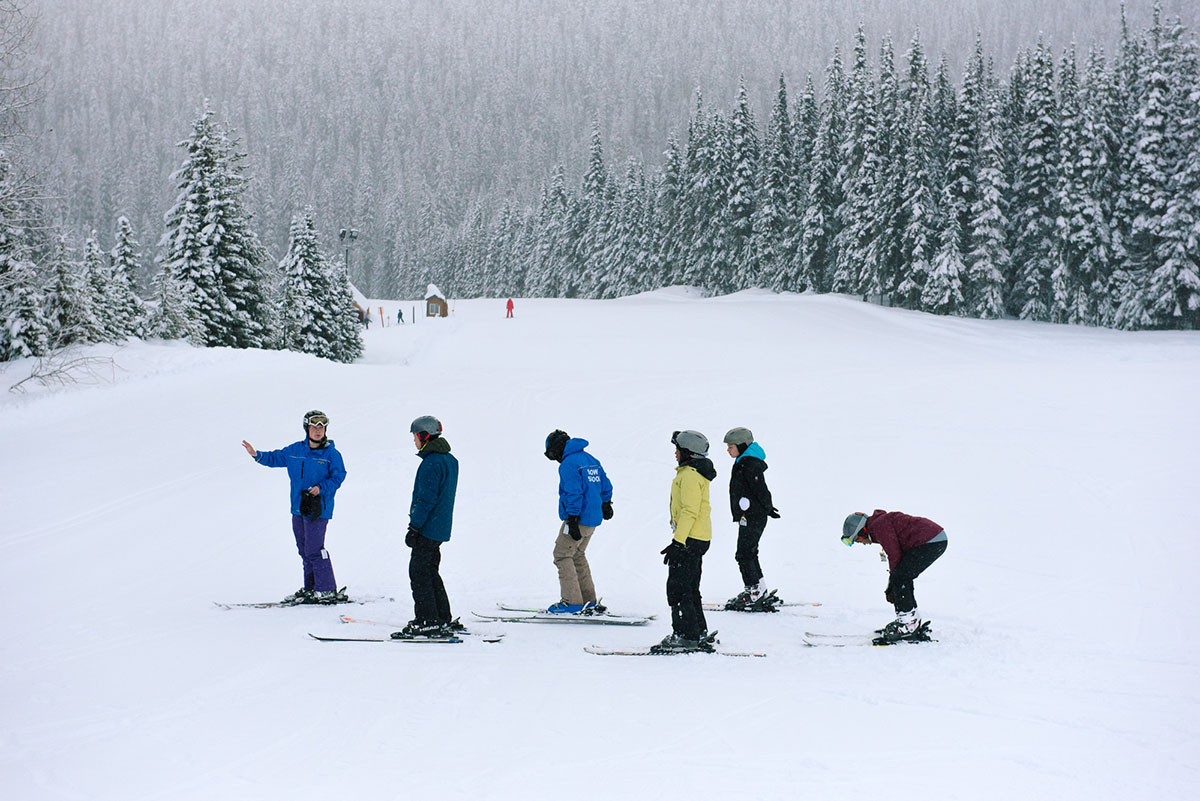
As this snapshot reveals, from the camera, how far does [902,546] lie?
7.09m

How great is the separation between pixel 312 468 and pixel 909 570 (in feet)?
18.6

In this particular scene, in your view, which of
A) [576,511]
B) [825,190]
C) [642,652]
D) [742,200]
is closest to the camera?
[642,652]

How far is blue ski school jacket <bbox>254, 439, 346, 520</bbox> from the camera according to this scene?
8156 millimetres

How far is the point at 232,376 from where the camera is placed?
70.8ft

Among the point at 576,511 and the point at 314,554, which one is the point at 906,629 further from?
the point at 314,554

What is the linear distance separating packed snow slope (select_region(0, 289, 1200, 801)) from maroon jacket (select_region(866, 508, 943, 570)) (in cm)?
89

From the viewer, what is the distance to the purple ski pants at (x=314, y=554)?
27.1 ft

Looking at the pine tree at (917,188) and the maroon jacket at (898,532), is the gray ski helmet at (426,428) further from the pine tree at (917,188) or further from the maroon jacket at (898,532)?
the pine tree at (917,188)

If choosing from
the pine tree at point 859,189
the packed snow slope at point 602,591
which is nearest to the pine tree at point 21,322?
the packed snow slope at point 602,591

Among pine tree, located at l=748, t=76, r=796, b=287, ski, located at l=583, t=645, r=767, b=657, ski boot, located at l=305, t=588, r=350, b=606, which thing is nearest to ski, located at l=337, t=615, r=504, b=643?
ski boot, located at l=305, t=588, r=350, b=606

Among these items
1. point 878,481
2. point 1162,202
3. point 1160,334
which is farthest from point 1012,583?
point 1162,202

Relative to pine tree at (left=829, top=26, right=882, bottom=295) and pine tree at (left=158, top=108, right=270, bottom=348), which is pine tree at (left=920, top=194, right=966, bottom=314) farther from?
pine tree at (left=158, top=108, right=270, bottom=348)

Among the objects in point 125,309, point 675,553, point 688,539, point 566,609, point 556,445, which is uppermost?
point 125,309

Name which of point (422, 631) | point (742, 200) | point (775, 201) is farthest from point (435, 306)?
point (422, 631)
